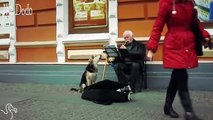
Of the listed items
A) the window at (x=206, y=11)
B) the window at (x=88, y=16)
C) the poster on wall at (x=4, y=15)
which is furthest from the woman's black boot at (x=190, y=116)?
the poster on wall at (x=4, y=15)

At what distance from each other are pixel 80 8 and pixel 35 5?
4.94ft

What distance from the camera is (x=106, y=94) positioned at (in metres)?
8.09

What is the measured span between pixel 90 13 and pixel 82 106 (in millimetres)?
4554

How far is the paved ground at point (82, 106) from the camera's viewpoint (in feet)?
22.4

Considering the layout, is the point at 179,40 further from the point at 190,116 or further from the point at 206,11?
the point at 206,11

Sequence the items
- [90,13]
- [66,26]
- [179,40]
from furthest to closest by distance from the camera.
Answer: [66,26] → [90,13] → [179,40]

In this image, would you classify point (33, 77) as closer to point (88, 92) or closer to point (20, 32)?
point (20, 32)

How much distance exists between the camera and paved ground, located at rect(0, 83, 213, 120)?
6836mm

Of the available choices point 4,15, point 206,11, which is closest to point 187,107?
point 206,11

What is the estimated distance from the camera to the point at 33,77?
1252 centimetres

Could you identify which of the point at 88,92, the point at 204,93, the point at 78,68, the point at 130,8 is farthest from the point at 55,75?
the point at 204,93

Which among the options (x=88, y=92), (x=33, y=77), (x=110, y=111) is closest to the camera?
(x=110, y=111)

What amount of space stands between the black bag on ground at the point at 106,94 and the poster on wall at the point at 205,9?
9.61ft

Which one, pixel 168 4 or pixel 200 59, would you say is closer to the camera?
pixel 168 4
